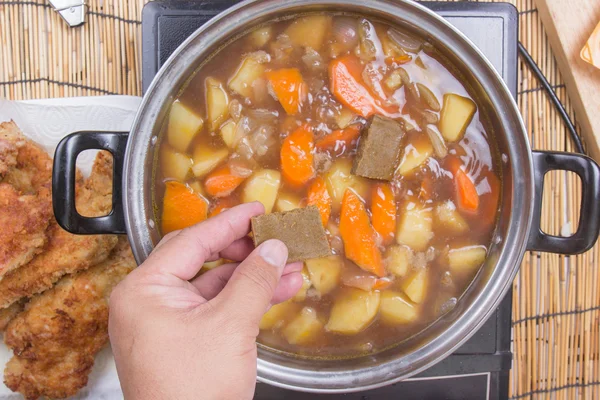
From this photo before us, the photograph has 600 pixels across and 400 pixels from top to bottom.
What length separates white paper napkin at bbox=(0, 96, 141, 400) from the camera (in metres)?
2.47

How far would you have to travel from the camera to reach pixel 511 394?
260 centimetres

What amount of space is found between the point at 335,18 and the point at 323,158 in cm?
56

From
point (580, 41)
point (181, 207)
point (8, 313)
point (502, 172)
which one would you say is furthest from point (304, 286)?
point (580, 41)

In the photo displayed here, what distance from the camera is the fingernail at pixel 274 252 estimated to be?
164 centimetres

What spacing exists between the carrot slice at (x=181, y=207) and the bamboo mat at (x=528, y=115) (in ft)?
2.69

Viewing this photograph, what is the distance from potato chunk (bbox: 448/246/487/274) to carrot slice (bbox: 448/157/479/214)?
164mm

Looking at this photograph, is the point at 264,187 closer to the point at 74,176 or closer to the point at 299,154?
the point at 299,154

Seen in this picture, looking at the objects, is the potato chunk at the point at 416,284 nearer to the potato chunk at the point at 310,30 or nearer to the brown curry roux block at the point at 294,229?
the brown curry roux block at the point at 294,229

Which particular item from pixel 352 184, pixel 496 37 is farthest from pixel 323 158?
pixel 496 37

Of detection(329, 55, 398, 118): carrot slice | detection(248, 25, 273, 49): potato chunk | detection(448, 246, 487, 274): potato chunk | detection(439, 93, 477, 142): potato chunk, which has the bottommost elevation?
detection(448, 246, 487, 274): potato chunk

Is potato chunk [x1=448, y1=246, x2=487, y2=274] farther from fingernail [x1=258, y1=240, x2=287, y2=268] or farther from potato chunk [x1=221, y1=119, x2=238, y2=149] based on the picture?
potato chunk [x1=221, y1=119, x2=238, y2=149]

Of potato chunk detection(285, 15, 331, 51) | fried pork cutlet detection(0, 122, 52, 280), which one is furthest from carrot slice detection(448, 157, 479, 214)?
fried pork cutlet detection(0, 122, 52, 280)

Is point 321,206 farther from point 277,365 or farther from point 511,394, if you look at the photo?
point 511,394

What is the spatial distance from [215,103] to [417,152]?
829 mm
